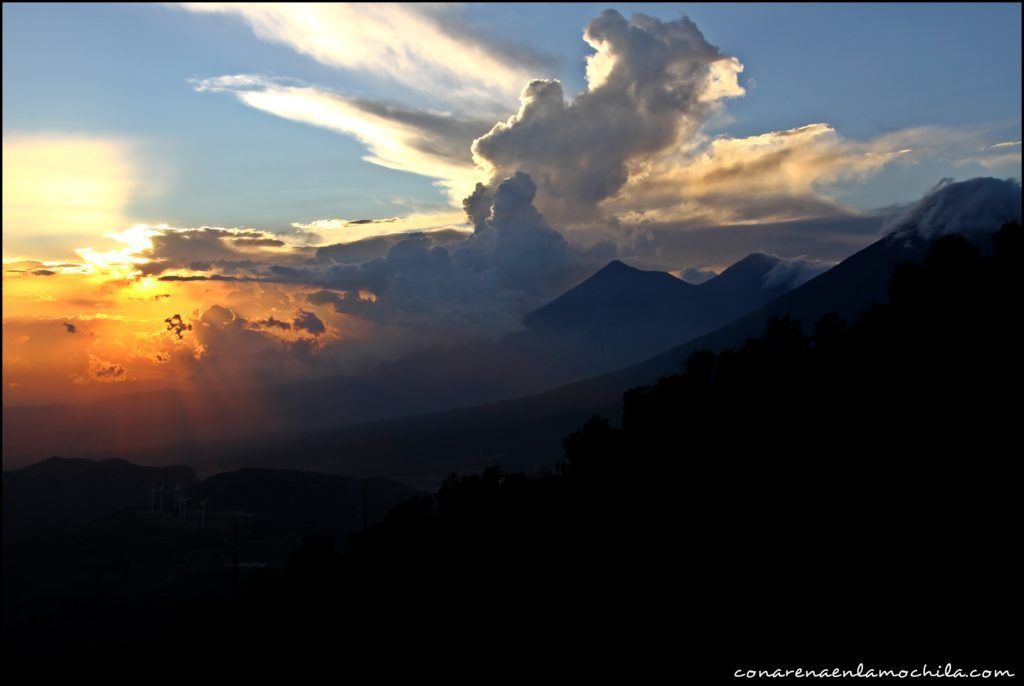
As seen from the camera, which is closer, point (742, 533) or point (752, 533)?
point (752, 533)

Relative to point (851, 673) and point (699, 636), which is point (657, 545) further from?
point (851, 673)

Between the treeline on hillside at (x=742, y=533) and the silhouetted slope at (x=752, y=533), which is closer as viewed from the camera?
the silhouetted slope at (x=752, y=533)

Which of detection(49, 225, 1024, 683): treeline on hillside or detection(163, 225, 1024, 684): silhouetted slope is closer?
detection(163, 225, 1024, 684): silhouetted slope

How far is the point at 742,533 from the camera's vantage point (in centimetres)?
6725

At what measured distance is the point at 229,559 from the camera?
181 m

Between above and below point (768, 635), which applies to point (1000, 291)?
above

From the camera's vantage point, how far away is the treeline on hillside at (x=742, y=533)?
53.2 meters

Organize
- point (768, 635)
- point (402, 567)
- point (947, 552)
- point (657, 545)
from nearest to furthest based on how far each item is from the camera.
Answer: point (768, 635)
point (947, 552)
point (657, 545)
point (402, 567)

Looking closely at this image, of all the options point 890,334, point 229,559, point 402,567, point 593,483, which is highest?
point 890,334

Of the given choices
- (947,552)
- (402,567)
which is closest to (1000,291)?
(947,552)

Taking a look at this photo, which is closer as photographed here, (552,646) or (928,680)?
(928,680)

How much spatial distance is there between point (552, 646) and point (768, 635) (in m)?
14.4

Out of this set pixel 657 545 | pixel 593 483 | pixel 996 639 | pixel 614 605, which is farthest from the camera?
pixel 593 483

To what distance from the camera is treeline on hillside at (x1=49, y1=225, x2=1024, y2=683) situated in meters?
53.2
